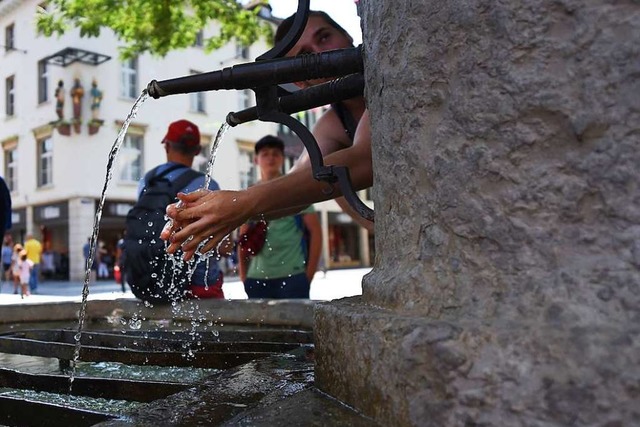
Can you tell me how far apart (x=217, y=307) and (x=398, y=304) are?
2.04 meters

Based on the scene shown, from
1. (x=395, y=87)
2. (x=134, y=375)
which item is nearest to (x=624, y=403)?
(x=395, y=87)

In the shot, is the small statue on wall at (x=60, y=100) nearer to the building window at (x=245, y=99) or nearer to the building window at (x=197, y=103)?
the building window at (x=197, y=103)

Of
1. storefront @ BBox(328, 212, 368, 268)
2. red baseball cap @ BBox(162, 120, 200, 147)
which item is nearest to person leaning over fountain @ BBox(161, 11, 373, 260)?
red baseball cap @ BBox(162, 120, 200, 147)

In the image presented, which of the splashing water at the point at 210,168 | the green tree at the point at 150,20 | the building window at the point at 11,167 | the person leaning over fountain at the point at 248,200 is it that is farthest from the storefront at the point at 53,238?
the person leaning over fountain at the point at 248,200

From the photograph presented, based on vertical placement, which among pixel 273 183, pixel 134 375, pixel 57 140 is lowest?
pixel 134 375

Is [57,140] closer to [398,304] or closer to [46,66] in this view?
[46,66]

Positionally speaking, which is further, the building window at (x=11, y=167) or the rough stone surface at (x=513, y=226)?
the building window at (x=11, y=167)

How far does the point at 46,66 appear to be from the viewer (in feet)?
69.6

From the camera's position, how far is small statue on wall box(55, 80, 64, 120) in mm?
19891

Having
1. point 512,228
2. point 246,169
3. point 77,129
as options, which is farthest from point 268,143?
point 246,169

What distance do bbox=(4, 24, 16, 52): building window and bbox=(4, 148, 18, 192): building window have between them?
3.73m

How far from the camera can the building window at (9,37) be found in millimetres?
22612

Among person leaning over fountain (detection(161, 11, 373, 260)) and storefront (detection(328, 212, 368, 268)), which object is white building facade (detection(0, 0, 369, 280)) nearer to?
storefront (detection(328, 212, 368, 268))

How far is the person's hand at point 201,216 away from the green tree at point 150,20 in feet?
21.2
